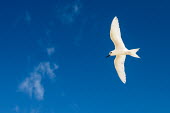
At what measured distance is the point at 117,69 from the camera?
3978 centimetres

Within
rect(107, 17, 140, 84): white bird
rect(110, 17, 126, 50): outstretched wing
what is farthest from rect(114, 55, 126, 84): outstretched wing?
rect(110, 17, 126, 50): outstretched wing

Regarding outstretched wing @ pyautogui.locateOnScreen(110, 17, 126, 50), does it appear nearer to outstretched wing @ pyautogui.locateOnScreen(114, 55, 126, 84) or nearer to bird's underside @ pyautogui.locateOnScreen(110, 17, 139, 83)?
bird's underside @ pyautogui.locateOnScreen(110, 17, 139, 83)

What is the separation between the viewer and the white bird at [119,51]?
36.1 meters

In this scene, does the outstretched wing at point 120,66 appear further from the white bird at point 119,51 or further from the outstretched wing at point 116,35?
the outstretched wing at point 116,35

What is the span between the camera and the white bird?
118 ft

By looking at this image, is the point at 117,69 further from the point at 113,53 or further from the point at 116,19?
the point at 116,19

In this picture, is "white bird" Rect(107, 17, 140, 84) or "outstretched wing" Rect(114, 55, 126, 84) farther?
"outstretched wing" Rect(114, 55, 126, 84)

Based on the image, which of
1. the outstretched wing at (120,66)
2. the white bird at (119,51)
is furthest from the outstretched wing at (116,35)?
the outstretched wing at (120,66)

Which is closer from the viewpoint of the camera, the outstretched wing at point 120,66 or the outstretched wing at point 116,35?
the outstretched wing at point 116,35

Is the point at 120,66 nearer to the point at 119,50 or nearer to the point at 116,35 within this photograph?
the point at 119,50

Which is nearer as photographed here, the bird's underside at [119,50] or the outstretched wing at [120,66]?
the bird's underside at [119,50]

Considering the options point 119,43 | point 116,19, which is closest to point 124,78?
point 119,43

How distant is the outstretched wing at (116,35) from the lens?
118 ft

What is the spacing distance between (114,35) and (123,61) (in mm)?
4006
